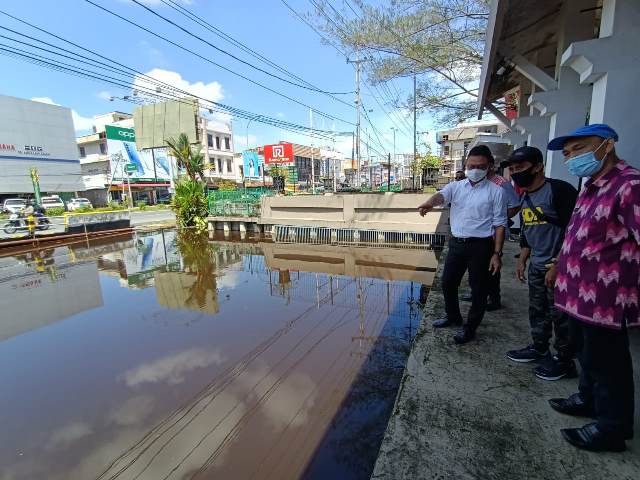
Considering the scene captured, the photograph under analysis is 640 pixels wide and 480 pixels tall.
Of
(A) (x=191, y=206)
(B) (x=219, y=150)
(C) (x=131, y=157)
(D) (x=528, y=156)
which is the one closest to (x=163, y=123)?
(C) (x=131, y=157)

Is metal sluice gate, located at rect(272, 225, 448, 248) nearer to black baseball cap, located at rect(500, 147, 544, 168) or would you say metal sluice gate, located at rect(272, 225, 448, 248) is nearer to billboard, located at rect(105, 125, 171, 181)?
black baseball cap, located at rect(500, 147, 544, 168)

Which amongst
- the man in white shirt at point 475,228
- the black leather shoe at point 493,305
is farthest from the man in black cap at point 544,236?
the black leather shoe at point 493,305

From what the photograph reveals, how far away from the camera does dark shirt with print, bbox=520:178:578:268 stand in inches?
85.6

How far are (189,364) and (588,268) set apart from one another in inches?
179

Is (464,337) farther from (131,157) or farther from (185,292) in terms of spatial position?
(131,157)

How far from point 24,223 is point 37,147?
19.8m

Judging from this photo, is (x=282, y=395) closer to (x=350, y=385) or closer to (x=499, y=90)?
(x=350, y=385)

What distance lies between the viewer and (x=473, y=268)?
275cm

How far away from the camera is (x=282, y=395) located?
12.6 feet

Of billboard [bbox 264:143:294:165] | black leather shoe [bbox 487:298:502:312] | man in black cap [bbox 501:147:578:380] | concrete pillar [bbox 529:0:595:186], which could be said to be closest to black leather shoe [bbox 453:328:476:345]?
man in black cap [bbox 501:147:578:380]

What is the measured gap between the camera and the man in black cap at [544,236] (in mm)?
2182

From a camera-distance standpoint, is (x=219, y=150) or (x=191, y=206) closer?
(x=191, y=206)

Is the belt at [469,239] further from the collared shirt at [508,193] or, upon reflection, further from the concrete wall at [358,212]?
the concrete wall at [358,212]

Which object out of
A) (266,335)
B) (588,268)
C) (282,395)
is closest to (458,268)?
(588,268)
